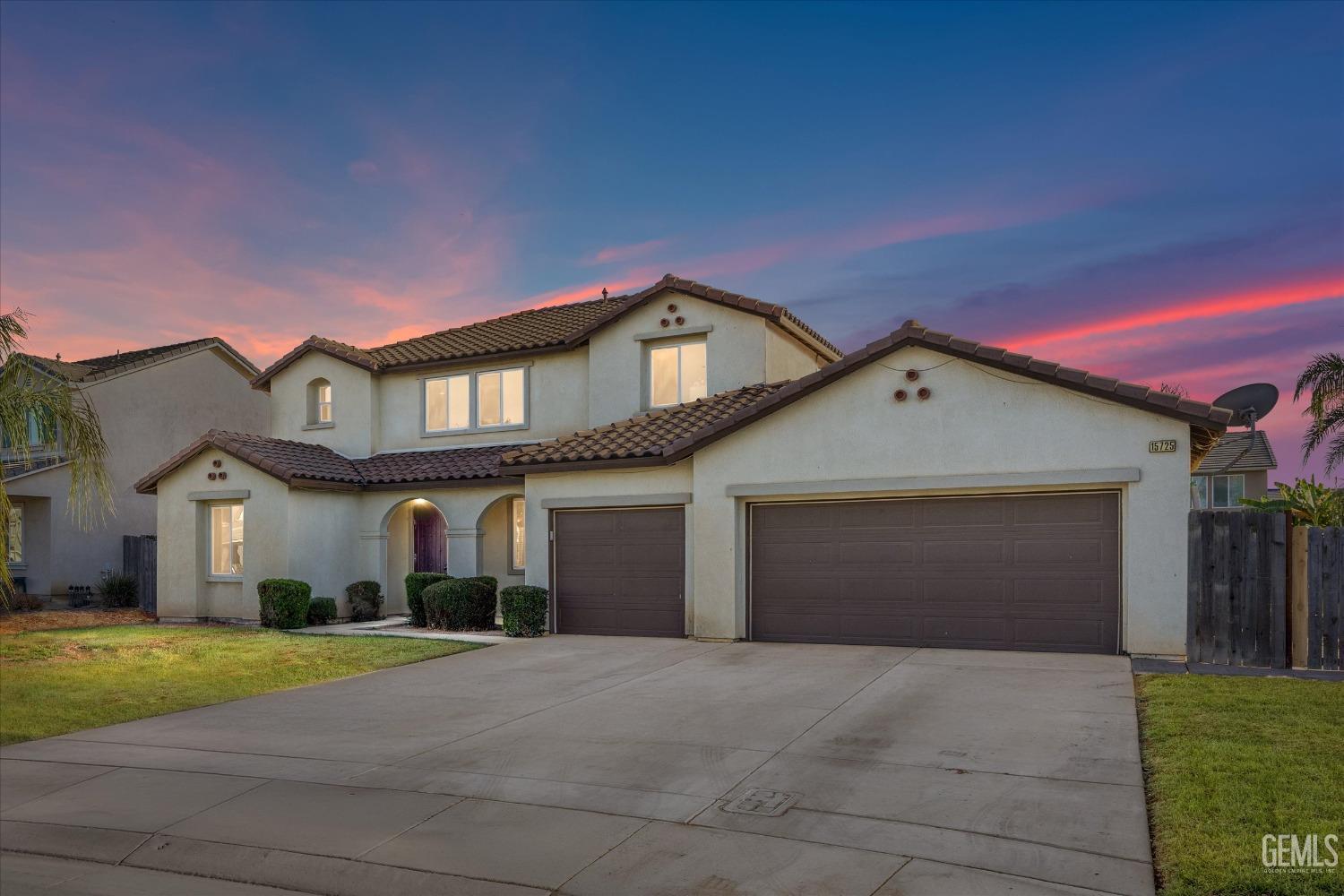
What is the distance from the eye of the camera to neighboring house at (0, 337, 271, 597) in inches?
1003

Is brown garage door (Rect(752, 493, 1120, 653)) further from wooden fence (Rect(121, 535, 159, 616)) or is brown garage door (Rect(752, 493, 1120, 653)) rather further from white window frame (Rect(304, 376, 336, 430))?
wooden fence (Rect(121, 535, 159, 616))

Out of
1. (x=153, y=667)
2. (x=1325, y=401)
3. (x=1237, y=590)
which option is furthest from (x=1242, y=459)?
(x=153, y=667)

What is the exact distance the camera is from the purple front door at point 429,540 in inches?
910

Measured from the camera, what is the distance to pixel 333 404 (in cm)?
2370

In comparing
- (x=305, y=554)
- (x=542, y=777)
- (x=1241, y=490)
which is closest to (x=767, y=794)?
(x=542, y=777)

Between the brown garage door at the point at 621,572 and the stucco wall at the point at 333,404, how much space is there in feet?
28.9

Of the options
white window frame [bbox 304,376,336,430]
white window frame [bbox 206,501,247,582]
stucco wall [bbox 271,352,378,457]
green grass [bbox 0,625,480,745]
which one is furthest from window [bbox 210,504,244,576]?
white window frame [bbox 304,376,336,430]

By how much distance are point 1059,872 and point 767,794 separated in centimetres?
210

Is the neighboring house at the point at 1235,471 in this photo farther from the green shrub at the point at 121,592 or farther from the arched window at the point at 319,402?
the green shrub at the point at 121,592

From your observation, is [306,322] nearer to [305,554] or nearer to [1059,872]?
[305,554]

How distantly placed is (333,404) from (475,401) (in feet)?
13.8

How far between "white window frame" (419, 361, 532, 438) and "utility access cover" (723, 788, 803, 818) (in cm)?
1601

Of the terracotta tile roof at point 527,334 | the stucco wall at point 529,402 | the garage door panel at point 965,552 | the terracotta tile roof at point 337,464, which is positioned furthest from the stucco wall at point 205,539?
the garage door panel at point 965,552

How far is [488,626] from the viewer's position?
1789 cm
